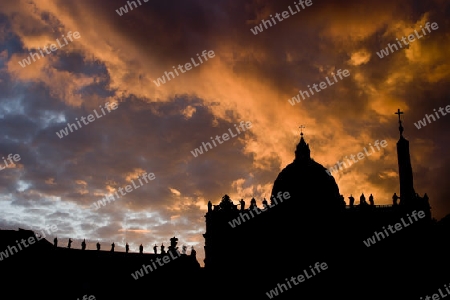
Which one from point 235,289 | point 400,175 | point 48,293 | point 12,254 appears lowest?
point 235,289

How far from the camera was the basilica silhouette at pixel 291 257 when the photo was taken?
65.4 meters

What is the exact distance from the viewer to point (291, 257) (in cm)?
7444

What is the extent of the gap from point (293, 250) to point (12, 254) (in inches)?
1636

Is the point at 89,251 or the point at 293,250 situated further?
the point at 89,251

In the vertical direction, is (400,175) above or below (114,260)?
below

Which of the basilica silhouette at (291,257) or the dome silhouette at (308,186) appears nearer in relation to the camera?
the basilica silhouette at (291,257)

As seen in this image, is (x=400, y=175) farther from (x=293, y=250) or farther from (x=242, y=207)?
(x=242, y=207)

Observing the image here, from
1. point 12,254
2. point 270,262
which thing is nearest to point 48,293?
point 12,254

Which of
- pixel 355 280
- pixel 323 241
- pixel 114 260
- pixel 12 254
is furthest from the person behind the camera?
pixel 114 260

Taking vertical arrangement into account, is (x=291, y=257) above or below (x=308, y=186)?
below

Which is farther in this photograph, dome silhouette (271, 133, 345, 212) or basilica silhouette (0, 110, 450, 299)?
dome silhouette (271, 133, 345, 212)

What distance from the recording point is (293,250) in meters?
75.1

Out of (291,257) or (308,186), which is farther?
(308,186)

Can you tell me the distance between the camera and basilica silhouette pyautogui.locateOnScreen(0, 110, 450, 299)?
65.4 meters
